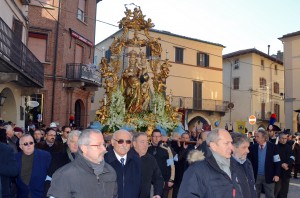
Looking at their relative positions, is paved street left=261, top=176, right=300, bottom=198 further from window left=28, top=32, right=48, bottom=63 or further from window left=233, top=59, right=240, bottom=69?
window left=233, top=59, right=240, bottom=69

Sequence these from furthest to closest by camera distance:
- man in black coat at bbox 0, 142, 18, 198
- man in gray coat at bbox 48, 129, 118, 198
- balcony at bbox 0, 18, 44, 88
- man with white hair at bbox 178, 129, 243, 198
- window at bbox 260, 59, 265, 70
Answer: window at bbox 260, 59, 265, 70
balcony at bbox 0, 18, 44, 88
man in black coat at bbox 0, 142, 18, 198
man with white hair at bbox 178, 129, 243, 198
man in gray coat at bbox 48, 129, 118, 198

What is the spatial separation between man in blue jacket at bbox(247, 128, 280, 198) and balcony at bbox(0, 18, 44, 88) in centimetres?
778

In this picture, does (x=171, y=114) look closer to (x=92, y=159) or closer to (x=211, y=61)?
(x=92, y=159)

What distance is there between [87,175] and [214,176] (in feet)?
4.14

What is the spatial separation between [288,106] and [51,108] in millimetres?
21605

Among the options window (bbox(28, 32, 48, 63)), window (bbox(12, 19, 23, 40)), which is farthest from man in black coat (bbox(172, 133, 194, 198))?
window (bbox(28, 32, 48, 63))

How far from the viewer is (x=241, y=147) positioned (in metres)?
5.45

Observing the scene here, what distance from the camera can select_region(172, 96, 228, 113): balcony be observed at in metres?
36.5

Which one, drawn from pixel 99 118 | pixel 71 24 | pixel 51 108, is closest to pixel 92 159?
pixel 99 118

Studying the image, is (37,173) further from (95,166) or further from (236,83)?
(236,83)

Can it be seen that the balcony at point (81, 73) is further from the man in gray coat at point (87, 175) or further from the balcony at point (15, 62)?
the man in gray coat at point (87, 175)

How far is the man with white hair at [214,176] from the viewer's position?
3.97 meters

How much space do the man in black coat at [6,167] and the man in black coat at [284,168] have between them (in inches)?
238

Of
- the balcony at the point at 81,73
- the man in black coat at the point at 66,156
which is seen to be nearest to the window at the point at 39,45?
the balcony at the point at 81,73
